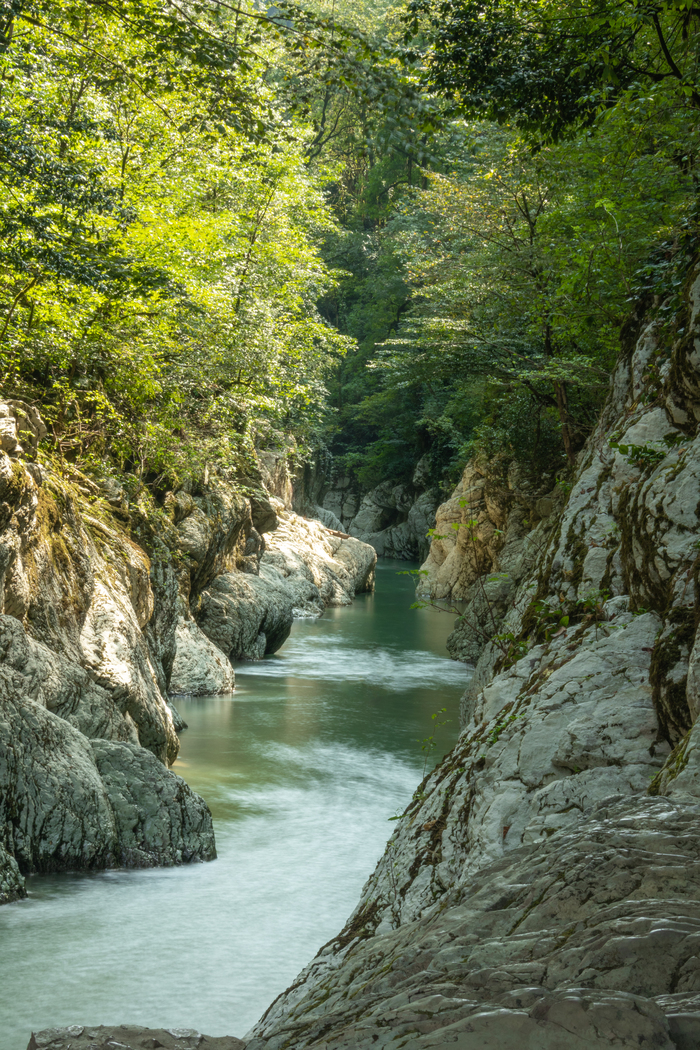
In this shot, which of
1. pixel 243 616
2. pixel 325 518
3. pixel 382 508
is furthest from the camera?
pixel 382 508

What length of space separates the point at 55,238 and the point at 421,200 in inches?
514

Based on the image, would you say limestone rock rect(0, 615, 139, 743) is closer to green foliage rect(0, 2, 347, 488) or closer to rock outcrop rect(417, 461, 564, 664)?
green foliage rect(0, 2, 347, 488)

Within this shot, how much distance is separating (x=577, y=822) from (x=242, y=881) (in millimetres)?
5070

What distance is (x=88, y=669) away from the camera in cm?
836

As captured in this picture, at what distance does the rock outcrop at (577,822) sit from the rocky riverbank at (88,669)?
9.77ft

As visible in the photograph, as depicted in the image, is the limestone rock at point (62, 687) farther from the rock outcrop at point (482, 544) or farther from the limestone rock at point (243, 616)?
the limestone rock at point (243, 616)

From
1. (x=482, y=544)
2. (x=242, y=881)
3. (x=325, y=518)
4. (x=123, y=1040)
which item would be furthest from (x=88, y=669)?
(x=325, y=518)

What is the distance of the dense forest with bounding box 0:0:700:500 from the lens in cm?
613

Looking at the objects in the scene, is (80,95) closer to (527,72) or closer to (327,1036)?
(527,72)

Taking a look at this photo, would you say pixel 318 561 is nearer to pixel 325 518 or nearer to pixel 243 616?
pixel 325 518

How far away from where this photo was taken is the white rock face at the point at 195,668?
13820 millimetres

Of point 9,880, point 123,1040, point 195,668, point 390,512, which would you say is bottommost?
point 9,880

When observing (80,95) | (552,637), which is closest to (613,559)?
(552,637)

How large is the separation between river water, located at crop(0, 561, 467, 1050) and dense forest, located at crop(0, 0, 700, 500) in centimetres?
462
